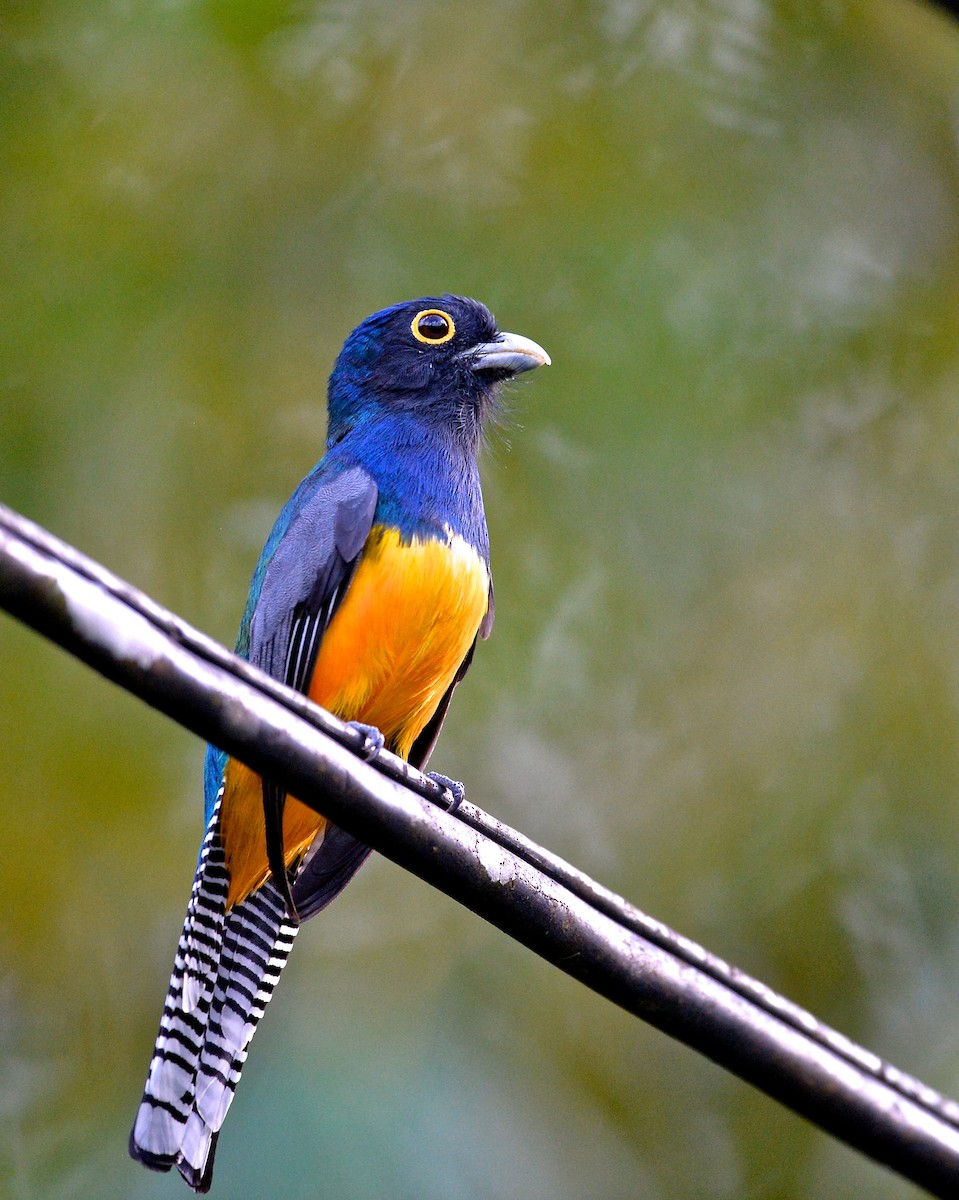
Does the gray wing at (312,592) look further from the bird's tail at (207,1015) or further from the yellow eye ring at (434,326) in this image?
the yellow eye ring at (434,326)

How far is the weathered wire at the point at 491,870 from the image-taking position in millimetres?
1797

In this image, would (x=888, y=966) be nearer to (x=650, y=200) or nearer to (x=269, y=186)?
(x=650, y=200)

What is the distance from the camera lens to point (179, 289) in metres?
6.78

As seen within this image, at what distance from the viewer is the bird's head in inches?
181

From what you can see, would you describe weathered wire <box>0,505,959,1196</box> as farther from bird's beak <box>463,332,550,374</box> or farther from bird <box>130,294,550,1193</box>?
bird's beak <box>463,332,550,374</box>

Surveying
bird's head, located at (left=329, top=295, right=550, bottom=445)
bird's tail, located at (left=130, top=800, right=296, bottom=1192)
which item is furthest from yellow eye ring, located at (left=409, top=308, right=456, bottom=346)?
bird's tail, located at (left=130, top=800, right=296, bottom=1192)

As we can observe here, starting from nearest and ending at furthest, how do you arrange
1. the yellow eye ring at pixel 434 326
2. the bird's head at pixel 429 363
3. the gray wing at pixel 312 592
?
the gray wing at pixel 312 592, the bird's head at pixel 429 363, the yellow eye ring at pixel 434 326

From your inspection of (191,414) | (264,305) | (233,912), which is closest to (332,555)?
(233,912)

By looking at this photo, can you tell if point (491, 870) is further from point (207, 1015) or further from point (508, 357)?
point (508, 357)

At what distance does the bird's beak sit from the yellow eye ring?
10 centimetres

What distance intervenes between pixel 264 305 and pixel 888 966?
4316 mm

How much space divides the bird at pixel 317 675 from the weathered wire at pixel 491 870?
1.17 meters

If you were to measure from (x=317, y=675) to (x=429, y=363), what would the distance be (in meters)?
1.32

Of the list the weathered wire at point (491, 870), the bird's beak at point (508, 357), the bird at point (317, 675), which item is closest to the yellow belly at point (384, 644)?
the bird at point (317, 675)
